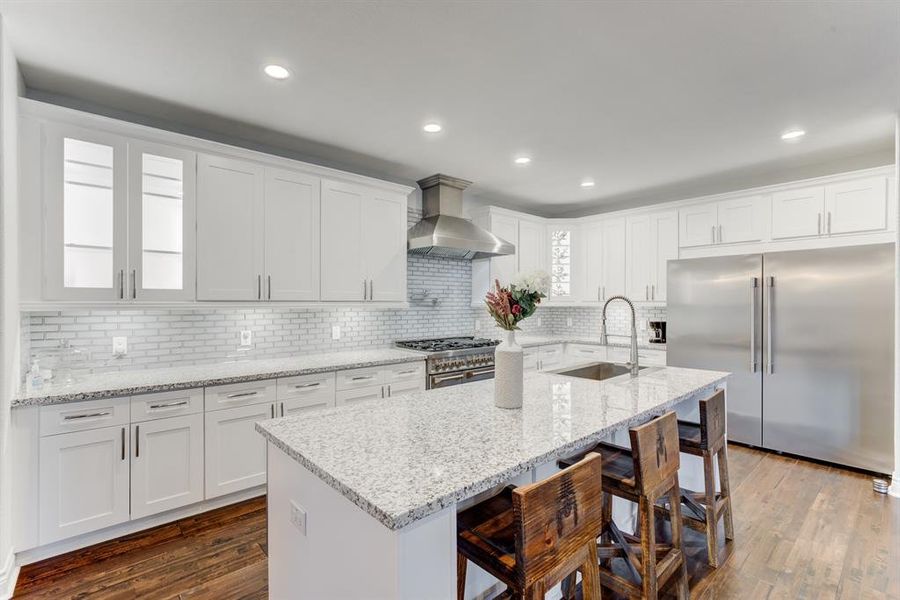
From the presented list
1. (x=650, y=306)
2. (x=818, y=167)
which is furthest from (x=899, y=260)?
(x=650, y=306)

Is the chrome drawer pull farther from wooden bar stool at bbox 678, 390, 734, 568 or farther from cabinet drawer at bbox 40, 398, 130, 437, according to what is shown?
wooden bar stool at bbox 678, 390, 734, 568

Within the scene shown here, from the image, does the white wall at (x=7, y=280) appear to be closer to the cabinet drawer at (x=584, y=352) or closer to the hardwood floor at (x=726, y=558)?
the hardwood floor at (x=726, y=558)

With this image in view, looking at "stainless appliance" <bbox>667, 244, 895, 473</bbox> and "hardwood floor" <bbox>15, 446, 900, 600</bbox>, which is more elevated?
"stainless appliance" <bbox>667, 244, 895, 473</bbox>

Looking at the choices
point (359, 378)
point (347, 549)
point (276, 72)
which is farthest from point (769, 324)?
point (276, 72)

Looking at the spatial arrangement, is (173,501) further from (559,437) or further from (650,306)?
(650,306)

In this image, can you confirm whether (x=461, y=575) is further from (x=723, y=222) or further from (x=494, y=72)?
(x=723, y=222)

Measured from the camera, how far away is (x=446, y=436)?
5.27 feet

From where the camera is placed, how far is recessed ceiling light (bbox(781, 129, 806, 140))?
10.6ft

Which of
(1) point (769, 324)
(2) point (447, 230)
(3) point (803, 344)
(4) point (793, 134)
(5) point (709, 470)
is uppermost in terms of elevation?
(4) point (793, 134)

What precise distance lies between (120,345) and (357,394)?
1640mm

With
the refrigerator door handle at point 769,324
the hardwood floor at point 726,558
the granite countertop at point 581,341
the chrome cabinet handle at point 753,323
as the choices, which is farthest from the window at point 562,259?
the hardwood floor at point 726,558

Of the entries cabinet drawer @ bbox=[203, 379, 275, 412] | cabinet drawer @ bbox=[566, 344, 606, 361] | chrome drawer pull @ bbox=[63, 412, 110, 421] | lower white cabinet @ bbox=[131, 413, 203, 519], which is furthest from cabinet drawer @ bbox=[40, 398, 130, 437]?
cabinet drawer @ bbox=[566, 344, 606, 361]

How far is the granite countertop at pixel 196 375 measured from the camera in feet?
7.69

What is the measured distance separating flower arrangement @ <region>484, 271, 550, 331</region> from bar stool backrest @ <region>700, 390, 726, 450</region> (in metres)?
1.03
